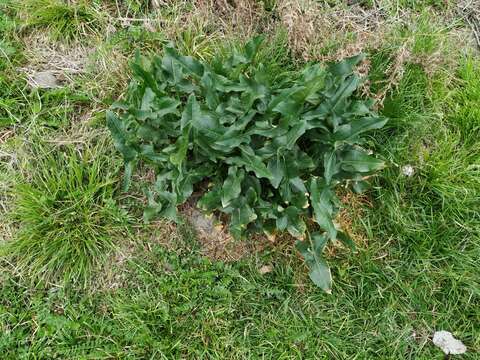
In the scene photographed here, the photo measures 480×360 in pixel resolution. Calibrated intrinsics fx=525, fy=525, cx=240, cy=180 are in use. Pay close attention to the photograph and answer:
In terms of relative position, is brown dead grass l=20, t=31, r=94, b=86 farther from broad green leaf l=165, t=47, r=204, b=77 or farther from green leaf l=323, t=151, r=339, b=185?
green leaf l=323, t=151, r=339, b=185

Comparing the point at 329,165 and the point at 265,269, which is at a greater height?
the point at 329,165

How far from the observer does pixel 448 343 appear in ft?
8.50

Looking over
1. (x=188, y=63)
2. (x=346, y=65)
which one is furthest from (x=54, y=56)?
(x=346, y=65)

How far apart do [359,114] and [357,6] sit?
97 centimetres

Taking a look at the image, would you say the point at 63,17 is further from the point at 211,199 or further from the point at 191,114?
the point at 211,199

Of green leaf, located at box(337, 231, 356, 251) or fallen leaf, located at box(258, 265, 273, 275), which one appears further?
fallen leaf, located at box(258, 265, 273, 275)

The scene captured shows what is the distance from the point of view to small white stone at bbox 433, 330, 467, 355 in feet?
8.43

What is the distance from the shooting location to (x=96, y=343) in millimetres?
2570

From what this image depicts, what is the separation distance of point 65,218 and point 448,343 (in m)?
2.03

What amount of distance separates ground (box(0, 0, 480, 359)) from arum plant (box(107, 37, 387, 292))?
25cm

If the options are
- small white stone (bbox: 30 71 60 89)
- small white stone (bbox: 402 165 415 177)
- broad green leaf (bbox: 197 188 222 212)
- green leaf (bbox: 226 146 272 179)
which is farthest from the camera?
small white stone (bbox: 30 71 60 89)

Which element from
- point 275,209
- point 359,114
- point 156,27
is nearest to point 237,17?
point 156,27

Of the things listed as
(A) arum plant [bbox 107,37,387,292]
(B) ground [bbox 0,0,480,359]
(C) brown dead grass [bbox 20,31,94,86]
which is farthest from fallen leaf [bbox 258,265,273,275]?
(C) brown dead grass [bbox 20,31,94,86]

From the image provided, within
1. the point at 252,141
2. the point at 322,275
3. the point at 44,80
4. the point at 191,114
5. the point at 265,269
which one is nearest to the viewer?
the point at 191,114
